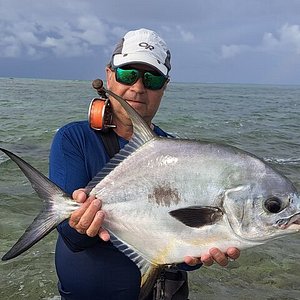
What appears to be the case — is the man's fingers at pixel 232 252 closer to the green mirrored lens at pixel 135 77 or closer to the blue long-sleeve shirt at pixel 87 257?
the blue long-sleeve shirt at pixel 87 257

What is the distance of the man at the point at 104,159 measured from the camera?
2.63 metres

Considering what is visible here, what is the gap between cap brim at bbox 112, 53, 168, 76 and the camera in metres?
2.88

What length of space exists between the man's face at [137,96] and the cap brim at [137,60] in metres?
0.04

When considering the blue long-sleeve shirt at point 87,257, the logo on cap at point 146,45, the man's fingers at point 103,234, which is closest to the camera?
the man's fingers at point 103,234

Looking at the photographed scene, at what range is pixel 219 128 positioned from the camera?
2067cm

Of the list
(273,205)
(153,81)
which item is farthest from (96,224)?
(153,81)

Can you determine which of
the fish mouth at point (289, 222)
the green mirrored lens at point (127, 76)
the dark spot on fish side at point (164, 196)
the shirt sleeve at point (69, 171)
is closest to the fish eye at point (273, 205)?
the fish mouth at point (289, 222)

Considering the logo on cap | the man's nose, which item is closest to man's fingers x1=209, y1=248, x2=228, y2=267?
the man's nose

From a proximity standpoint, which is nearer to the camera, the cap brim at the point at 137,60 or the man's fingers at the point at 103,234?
the man's fingers at the point at 103,234

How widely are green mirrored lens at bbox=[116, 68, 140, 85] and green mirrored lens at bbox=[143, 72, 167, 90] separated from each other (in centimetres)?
6

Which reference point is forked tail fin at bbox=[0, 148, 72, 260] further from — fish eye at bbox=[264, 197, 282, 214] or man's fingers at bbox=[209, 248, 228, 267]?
fish eye at bbox=[264, 197, 282, 214]

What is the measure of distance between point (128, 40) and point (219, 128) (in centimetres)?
1796

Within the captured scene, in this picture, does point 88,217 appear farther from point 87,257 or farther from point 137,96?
point 137,96

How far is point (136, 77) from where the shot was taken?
2939mm
